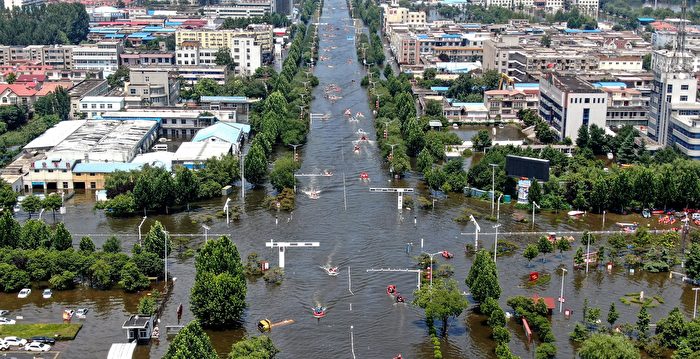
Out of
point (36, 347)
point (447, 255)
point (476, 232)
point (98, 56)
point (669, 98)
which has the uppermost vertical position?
point (98, 56)

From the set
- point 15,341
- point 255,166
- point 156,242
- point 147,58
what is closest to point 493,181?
point 255,166

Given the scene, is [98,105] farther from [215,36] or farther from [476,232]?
[476,232]

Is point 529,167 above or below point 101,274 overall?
above

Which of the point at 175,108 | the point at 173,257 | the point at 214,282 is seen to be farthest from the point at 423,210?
the point at 175,108

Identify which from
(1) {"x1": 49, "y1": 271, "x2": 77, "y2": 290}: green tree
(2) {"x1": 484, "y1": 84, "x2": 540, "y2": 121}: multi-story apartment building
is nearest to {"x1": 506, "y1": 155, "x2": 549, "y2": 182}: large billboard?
(2) {"x1": 484, "y1": 84, "x2": 540, "y2": 121}: multi-story apartment building

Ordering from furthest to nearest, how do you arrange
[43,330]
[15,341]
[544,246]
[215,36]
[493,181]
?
1. [215,36]
2. [493,181]
3. [544,246]
4. [43,330]
5. [15,341]

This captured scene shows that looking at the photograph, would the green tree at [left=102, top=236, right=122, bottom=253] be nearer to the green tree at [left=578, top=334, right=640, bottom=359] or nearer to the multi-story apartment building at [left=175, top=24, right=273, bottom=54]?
the green tree at [left=578, top=334, right=640, bottom=359]
